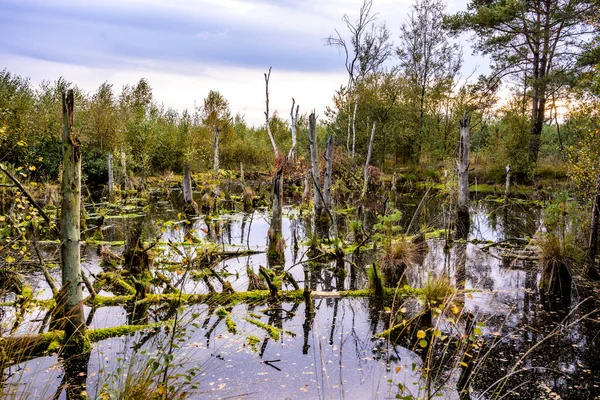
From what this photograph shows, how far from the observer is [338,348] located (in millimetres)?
5547

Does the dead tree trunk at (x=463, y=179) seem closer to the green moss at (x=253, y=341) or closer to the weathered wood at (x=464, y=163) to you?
the weathered wood at (x=464, y=163)

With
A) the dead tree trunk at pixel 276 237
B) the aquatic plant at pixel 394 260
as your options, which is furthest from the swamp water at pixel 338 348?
the dead tree trunk at pixel 276 237

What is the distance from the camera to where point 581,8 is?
21.3 m

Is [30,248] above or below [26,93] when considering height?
below

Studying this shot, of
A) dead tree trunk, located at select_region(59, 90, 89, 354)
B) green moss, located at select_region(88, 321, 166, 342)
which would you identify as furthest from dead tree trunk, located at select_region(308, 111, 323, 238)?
dead tree trunk, located at select_region(59, 90, 89, 354)

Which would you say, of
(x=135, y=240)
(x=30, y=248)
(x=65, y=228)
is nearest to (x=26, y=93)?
(x=30, y=248)

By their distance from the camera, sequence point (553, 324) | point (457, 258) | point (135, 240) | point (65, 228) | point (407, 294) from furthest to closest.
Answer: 1. point (457, 258)
2. point (135, 240)
3. point (407, 294)
4. point (553, 324)
5. point (65, 228)

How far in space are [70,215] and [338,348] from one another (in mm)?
3416

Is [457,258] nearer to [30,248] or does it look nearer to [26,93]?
[30,248]

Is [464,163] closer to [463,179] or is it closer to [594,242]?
[463,179]

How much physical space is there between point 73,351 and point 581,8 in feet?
82.6

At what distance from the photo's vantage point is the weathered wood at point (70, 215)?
450 cm

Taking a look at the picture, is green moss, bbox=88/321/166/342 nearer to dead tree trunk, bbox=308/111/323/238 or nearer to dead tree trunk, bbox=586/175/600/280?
dead tree trunk, bbox=586/175/600/280

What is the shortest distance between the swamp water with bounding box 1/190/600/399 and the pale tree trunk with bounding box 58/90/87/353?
605mm
